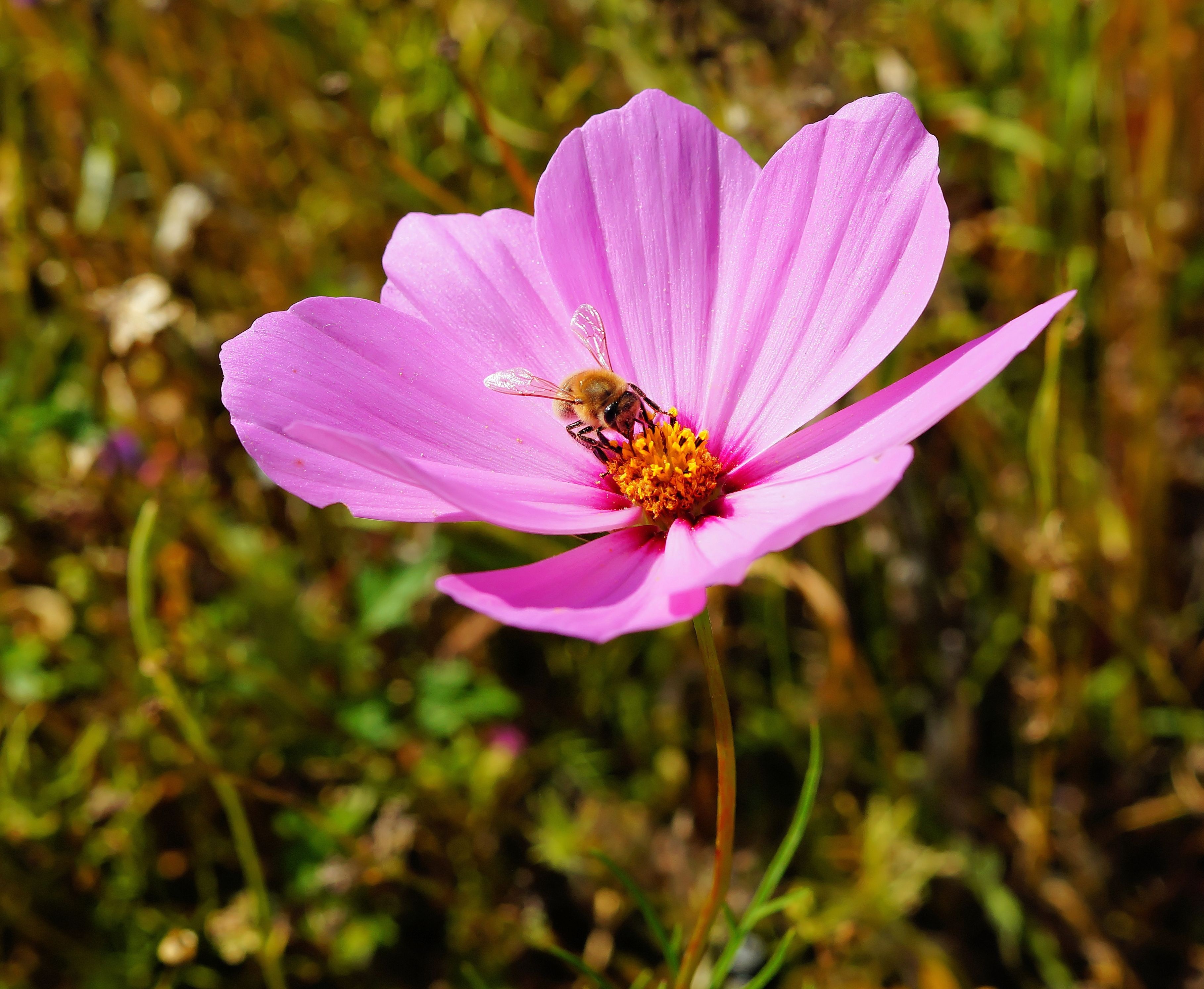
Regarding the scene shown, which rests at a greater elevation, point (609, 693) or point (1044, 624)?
point (1044, 624)

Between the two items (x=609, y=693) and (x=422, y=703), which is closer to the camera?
(x=422, y=703)

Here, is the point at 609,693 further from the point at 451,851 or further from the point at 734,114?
the point at 734,114

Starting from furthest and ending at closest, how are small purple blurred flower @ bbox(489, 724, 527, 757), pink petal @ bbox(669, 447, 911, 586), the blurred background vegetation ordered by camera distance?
small purple blurred flower @ bbox(489, 724, 527, 757) < the blurred background vegetation < pink petal @ bbox(669, 447, 911, 586)

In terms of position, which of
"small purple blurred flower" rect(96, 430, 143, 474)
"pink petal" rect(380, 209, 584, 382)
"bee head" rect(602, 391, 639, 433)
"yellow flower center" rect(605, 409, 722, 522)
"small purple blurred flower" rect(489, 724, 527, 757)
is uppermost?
"pink petal" rect(380, 209, 584, 382)

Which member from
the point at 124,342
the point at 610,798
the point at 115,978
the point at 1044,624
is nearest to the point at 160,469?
the point at 124,342

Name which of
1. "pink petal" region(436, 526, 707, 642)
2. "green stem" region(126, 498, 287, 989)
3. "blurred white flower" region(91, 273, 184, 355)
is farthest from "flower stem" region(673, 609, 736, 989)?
"blurred white flower" region(91, 273, 184, 355)

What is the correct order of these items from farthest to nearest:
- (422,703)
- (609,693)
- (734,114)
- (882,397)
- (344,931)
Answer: (609,693), (422,703), (344,931), (734,114), (882,397)

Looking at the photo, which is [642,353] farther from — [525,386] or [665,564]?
[665,564]

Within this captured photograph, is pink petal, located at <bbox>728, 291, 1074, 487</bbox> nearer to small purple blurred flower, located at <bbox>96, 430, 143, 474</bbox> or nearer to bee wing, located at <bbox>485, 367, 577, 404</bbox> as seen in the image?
bee wing, located at <bbox>485, 367, 577, 404</bbox>

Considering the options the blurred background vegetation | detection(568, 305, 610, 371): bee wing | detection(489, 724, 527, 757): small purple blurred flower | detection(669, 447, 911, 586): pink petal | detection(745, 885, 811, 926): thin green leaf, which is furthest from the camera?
detection(489, 724, 527, 757): small purple blurred flower

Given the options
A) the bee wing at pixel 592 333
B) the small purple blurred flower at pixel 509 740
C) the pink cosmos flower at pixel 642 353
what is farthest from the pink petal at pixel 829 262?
the small purple blurred flower at pixel 509 740
